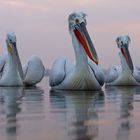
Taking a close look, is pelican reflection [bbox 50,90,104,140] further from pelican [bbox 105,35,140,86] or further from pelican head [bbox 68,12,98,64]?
pelican [bbox 105,35,140,86]

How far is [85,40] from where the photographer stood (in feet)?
54.1

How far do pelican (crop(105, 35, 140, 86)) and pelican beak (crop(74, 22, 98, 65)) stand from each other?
5.84 meters

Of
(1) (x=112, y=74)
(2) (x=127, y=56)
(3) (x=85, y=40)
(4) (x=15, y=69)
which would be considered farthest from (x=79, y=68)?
(1) (x=112, y=74)

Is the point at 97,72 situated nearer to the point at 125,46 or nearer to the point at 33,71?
the point at 33,71

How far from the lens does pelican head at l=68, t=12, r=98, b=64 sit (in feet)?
53.1

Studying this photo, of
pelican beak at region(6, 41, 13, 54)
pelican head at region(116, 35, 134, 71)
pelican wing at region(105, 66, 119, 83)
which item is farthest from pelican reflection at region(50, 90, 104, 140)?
pelican wing at region(105, 66, 119, 83)

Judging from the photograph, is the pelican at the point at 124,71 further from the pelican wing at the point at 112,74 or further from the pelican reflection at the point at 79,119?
the pelican reflection at the point at 79,119

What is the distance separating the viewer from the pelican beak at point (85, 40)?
52.6 ft

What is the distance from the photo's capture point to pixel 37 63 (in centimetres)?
2256

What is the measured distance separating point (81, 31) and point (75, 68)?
4.21 feet

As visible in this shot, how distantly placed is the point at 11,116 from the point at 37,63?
45.9 ft

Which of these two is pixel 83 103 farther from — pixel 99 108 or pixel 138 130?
pixel 138 130

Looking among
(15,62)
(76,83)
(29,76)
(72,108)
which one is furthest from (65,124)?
(29,76)

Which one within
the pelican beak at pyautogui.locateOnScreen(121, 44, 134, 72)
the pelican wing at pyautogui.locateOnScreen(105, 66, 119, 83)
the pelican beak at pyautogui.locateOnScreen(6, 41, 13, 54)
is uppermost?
the pelican beak at pyautogui.locateOnScreen(6, 41, 13, 54)
